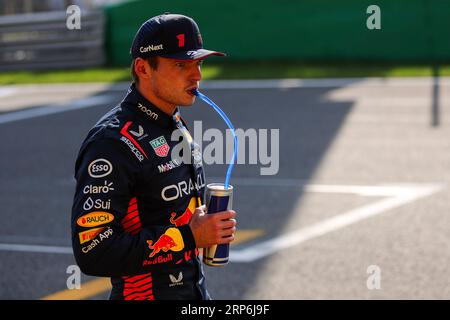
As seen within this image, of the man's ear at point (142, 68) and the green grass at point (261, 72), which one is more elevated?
the man's ear at point (142, 68)

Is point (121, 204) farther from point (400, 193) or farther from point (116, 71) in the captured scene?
point (116, 71)

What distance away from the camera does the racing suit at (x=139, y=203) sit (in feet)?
11.2

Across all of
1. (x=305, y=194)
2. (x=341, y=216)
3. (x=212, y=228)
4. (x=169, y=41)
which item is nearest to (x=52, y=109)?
(x=305, y=194)

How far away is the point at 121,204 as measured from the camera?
3.46 meters

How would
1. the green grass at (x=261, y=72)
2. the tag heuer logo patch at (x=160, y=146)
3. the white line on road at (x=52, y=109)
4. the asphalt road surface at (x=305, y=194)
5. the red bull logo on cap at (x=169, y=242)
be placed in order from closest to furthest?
the red bull logo on cap at (x=169, y=242), the tag heuer logo patch at (x=160, y=146), the asphalt road surface at (x=305, y=194), the white line on road at (x=52, y=109), the green grass at (x=261, y=72)

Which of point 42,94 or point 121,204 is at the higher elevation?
point 121,204

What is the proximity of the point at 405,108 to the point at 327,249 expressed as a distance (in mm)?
7902

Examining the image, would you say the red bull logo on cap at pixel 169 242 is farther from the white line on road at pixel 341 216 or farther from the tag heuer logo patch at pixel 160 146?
the white line on road at pixel 341 216

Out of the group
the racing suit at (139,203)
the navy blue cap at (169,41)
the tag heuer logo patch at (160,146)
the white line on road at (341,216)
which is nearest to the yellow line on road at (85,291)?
the white line on road at (341,216)

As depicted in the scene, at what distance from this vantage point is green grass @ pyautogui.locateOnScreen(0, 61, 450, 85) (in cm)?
1972

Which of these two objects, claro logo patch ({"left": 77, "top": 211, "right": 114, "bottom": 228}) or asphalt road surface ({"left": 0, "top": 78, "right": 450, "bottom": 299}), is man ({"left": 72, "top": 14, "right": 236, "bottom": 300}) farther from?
asphalt road surface ({"left": 0, "top": 78, "right": 450, "bottom": 299})
